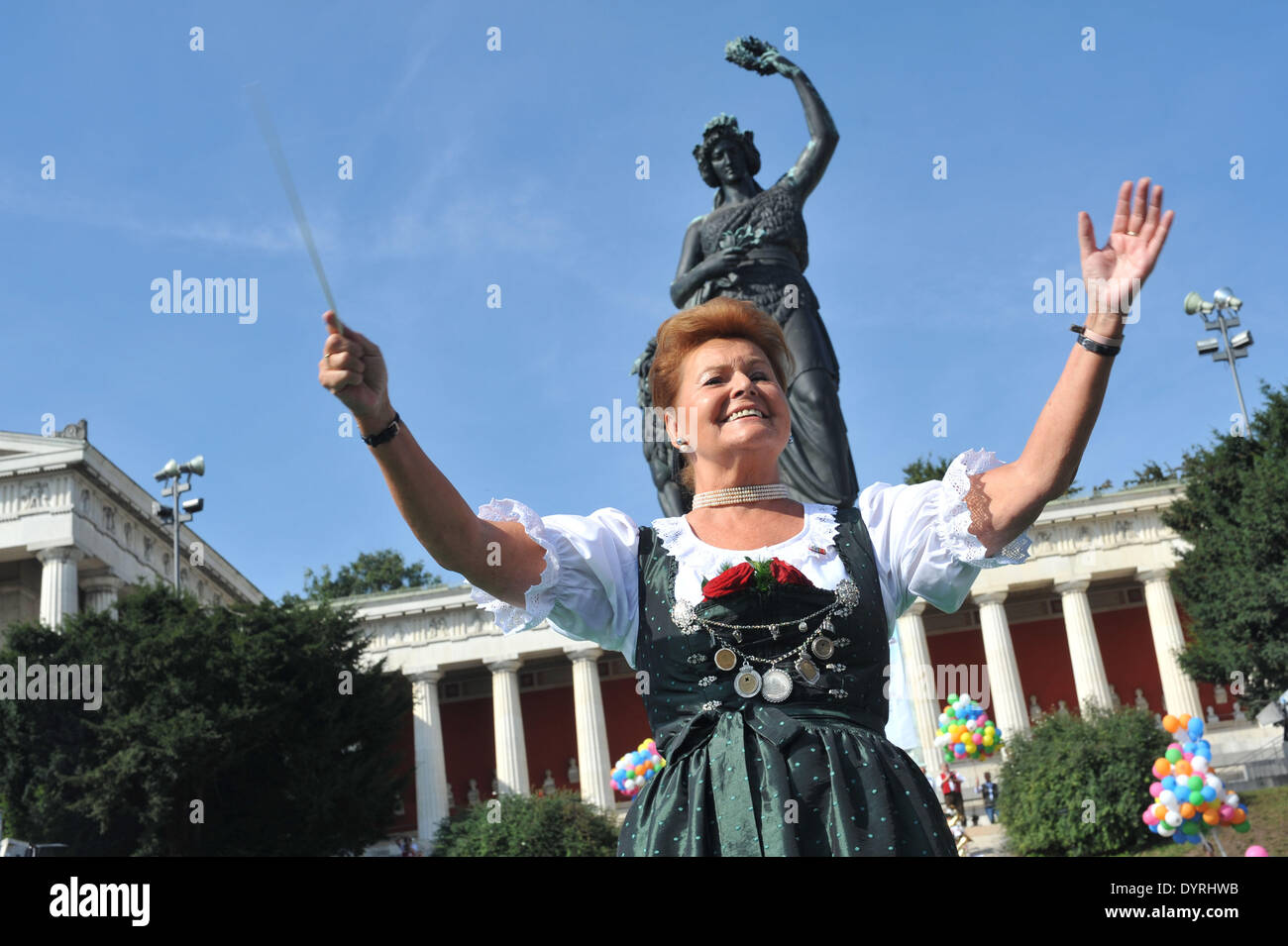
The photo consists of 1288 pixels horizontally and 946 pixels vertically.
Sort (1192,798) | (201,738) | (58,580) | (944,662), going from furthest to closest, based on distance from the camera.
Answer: (944,662)
(58,580)
(201,738)
(1192,798)

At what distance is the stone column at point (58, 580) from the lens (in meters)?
42.9

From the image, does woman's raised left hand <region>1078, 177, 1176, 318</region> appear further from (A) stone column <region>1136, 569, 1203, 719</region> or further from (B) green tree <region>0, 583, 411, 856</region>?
(A) stone column <region>1136, 569, 1203, 719</region>

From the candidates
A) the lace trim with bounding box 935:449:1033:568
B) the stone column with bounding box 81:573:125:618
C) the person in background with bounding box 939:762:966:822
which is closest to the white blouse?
the lace trim with bounding box 935:449:1033:568

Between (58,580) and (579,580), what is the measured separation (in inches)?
1728

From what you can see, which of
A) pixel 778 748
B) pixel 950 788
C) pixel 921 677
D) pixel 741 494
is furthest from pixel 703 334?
pixel 921 677

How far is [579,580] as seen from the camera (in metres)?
3.58

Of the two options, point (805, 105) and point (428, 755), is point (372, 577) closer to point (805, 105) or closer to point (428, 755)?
point (428, 755)

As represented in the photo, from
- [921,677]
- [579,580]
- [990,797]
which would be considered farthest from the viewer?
[921,677]

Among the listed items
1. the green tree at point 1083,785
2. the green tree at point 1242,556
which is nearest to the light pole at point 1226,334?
the green tree at point 1242,556

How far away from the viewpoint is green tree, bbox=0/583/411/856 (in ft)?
101

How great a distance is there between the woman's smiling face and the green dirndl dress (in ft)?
1.08

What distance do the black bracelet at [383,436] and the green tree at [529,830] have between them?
24.4 metres
